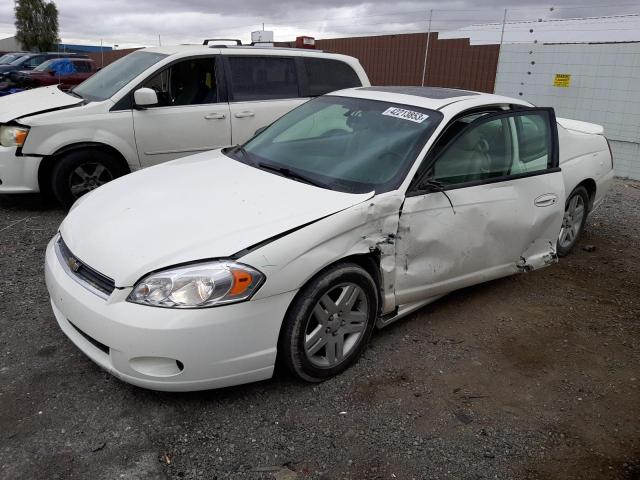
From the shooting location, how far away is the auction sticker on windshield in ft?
11.8

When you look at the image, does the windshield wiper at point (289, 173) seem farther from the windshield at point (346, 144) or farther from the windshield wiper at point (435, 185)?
the windshield wiper at point (435, 185)

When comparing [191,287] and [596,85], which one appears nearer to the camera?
[191,287]

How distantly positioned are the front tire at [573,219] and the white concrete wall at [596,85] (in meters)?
5.26

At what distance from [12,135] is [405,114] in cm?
400

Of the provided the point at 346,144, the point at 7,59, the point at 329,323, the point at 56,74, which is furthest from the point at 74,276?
the point at 7,59

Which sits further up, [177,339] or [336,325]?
[177,339]

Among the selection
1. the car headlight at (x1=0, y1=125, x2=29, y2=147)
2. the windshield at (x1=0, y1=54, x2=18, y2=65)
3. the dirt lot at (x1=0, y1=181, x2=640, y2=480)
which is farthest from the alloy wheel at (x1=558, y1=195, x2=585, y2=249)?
the windshield at (x1=0, y1=54, x2=18, y2=65)

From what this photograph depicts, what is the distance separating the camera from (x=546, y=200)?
4.11m

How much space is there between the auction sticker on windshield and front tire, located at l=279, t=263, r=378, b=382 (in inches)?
45.5

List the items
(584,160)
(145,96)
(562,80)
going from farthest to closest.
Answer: (562,80) → (145,96) → (584,160)

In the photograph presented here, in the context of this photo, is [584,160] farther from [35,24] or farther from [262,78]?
[35,24]

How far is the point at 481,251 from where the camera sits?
3.76 meters

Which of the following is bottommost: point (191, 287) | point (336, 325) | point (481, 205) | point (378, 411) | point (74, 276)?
point (378, 411)

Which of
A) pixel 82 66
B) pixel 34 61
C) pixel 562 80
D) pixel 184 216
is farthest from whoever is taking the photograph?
pixel 34 61
